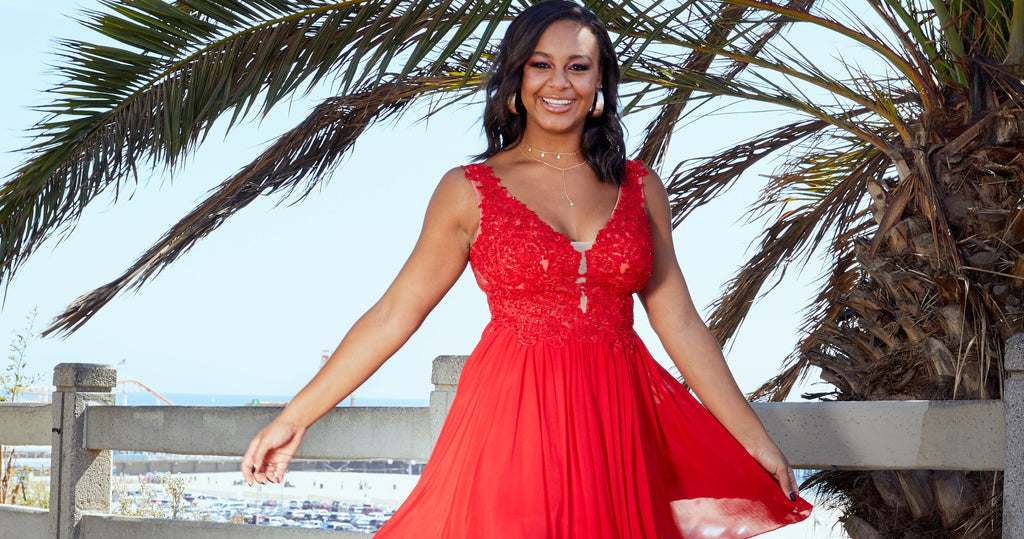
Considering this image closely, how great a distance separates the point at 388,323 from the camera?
208 cm

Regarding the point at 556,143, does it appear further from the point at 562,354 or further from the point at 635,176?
the point at 562,354

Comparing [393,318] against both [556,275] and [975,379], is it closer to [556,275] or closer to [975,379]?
[556,275]

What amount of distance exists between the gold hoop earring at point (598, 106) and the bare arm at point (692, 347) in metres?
0.18

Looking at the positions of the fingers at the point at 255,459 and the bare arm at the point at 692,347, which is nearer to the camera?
the fingers at the point at 255,459

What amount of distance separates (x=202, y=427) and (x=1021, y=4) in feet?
11.3

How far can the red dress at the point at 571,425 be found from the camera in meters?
1.83

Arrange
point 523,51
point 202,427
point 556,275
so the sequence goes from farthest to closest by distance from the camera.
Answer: point 202,427, point 523,51, point 556,275

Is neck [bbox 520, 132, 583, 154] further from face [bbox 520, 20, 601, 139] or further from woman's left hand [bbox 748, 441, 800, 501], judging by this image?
woman's left hand [bbox 748, 441, 800, 501]

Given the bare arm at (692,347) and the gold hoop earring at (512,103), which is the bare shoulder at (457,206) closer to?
the gold hoop earring at (512,103)

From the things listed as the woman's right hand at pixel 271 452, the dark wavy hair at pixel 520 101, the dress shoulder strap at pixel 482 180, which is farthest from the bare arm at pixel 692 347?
the woman's right hand at pixel 271 452

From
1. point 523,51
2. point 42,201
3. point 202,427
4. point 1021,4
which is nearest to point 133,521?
point 202,427

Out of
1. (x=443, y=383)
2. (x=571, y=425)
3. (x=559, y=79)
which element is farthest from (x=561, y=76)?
(x=443, y=383)

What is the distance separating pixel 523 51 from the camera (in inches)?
85.0

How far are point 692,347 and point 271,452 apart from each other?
2.96ft
